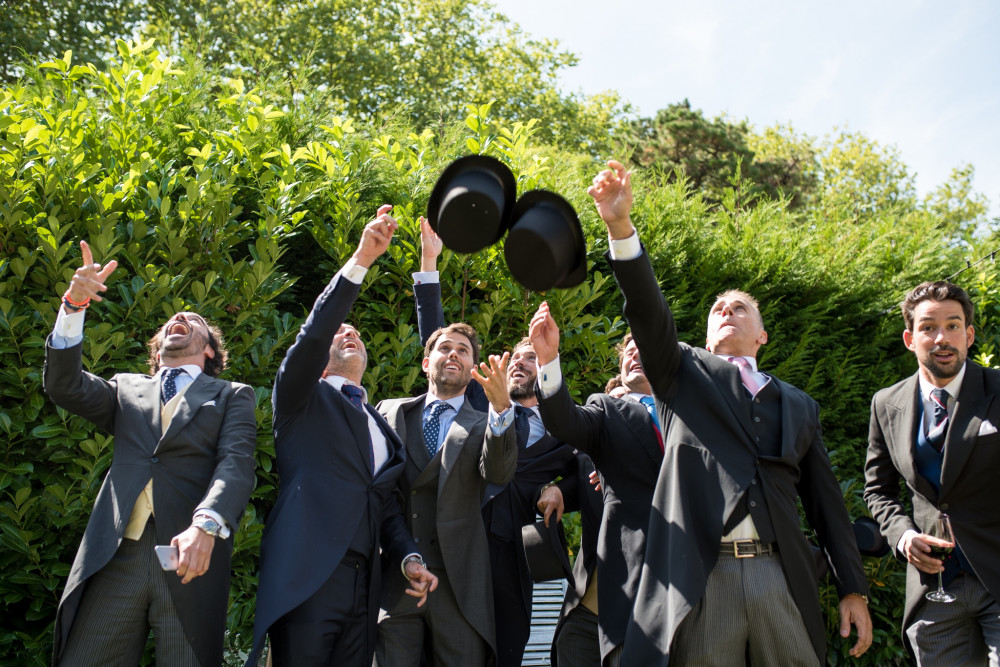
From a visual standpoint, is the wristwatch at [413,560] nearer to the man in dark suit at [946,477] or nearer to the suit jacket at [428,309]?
the suit jacket at [428,309]

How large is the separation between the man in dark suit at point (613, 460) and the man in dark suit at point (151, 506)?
48.5 inches

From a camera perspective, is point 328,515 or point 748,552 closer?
point 748,552

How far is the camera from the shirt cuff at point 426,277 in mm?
4340

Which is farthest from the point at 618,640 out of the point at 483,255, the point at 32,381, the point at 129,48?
the point at 129,48

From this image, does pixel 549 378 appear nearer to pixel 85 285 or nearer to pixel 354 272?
pixel 354 272

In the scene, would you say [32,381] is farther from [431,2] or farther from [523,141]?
[431,2]

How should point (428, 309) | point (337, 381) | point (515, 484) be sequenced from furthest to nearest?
1. point (428, 309)
2. point (515, 484)
3. point (337, 381)

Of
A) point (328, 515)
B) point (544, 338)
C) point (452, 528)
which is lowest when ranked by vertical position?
point (452, 528)

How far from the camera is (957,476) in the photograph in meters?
3.48

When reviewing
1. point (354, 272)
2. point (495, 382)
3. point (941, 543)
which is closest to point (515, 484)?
point (495, 382)

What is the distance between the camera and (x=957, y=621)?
137 inches

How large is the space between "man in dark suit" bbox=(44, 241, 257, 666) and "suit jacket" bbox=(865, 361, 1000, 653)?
111 inches

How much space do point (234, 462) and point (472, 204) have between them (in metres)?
1.40

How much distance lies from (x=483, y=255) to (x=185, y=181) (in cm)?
159
